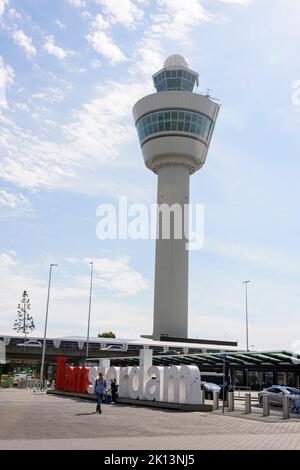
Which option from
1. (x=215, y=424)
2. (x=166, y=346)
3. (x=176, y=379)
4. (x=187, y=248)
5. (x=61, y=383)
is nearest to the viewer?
(x=215, y=424)

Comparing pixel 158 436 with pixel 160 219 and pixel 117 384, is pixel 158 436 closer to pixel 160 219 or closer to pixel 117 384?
pixel 117 384

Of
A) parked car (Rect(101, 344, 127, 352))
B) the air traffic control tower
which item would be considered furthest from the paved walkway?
parked car (Rect(101, 344, 127, 352))

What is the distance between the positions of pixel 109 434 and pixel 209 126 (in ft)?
221

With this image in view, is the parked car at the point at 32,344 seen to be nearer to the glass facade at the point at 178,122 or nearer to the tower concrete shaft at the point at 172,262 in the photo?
the tower concrete shaft at the point at 172,262

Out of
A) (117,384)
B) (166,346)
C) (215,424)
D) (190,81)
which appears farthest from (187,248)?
(215,424)

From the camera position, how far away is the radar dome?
81075 millimetres

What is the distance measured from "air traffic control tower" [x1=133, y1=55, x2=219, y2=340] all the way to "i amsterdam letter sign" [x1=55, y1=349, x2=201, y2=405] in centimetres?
3788

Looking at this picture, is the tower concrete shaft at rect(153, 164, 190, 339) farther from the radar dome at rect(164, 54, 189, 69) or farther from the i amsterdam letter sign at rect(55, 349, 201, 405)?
the i amsterdam letter sign at rect(55, 349, 201, 405)

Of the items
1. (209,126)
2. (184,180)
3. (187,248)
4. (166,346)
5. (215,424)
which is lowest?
(215,424)

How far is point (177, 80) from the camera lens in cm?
7906

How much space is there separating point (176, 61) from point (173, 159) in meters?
17.5

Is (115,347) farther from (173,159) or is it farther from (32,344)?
(173,159)

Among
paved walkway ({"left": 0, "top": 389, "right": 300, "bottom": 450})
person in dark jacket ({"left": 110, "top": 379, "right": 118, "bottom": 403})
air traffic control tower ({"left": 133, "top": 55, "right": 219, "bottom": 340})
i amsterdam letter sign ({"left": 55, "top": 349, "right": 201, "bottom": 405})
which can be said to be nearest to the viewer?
paved walkway ({"left": 0, "top": 389, "right": 300, "bottom": 450})

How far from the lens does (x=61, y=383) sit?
3975cm
